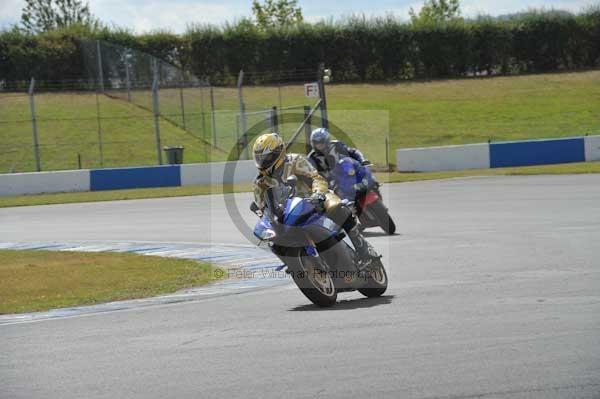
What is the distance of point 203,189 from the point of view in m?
27.1

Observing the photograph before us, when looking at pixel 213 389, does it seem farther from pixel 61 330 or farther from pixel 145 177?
pixel 145 177

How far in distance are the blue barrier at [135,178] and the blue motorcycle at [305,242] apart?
20828 mm

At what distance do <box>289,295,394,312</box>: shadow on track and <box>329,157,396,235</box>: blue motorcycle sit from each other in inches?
198

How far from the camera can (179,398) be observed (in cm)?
561

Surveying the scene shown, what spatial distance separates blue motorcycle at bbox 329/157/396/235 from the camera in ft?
46.9

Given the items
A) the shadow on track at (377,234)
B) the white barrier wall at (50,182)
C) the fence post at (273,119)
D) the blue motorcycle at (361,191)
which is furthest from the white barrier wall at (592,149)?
the blue motorcycle at (361,191)

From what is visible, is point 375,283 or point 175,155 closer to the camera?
point 375,283

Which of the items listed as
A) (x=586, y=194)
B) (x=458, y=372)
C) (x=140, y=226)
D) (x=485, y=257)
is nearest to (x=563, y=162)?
(x=586, y=194)

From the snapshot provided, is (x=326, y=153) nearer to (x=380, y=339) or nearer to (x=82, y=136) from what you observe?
(x=380, y=339)

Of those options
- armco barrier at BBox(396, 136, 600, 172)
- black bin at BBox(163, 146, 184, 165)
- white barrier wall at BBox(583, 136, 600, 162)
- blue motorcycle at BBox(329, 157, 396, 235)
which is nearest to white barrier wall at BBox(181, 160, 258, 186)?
black bin at BBox(163, 146, 184, 165)

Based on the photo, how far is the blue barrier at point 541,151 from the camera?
30.1 metres

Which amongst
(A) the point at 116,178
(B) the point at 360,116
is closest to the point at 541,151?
(A) the point at 116,178

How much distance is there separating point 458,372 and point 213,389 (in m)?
1.39

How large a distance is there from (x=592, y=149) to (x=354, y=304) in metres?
23.0
